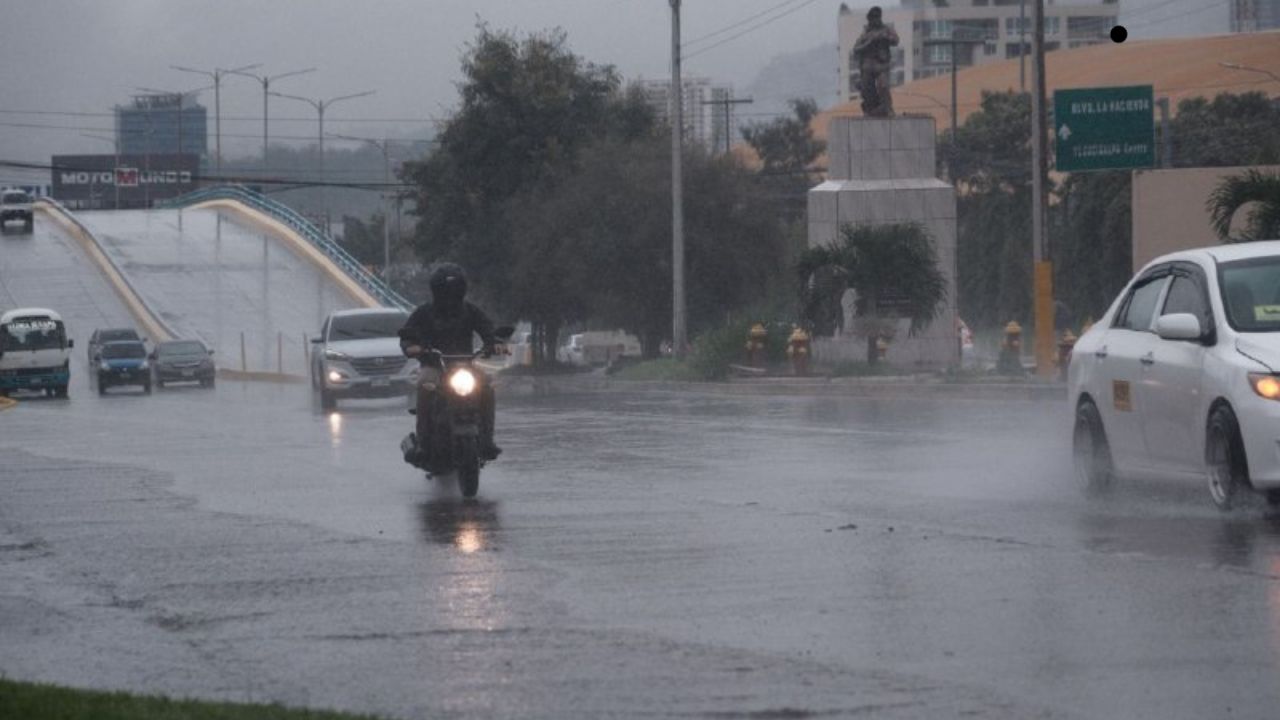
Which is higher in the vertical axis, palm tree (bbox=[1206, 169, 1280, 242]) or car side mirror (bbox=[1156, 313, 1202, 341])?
palm tree (bbox=[1206, 169, 1280, 242])

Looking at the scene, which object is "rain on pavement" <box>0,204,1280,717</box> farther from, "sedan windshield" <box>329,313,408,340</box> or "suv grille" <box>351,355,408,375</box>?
"sedan windshield" <box>329,313,408,340</box>

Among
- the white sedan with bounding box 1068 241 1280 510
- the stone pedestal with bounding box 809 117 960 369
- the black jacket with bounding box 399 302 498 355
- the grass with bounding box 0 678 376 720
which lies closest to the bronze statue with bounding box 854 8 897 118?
the stone pedestal with bounding box 809 117 960 369

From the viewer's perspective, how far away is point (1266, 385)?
1183cm

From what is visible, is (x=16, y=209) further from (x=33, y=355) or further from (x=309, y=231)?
(x=33, y=355)

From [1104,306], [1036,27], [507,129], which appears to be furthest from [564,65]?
[1036,27]

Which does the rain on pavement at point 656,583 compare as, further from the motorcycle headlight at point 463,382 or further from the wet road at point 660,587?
the motorcycle headlight at point 463,382

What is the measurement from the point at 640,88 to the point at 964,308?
1510cm

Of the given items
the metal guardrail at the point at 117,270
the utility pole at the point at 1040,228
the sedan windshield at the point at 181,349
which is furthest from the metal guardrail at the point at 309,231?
the utility pole at the point at 1040,228

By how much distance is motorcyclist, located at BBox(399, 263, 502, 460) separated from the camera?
52.1 ft

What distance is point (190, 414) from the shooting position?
33.5 metres

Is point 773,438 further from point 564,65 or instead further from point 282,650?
point 564,65

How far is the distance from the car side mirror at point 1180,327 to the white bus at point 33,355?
1613 inches

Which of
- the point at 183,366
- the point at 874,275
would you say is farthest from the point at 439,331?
the point at 183,366

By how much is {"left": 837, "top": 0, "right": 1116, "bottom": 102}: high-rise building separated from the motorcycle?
150 m
